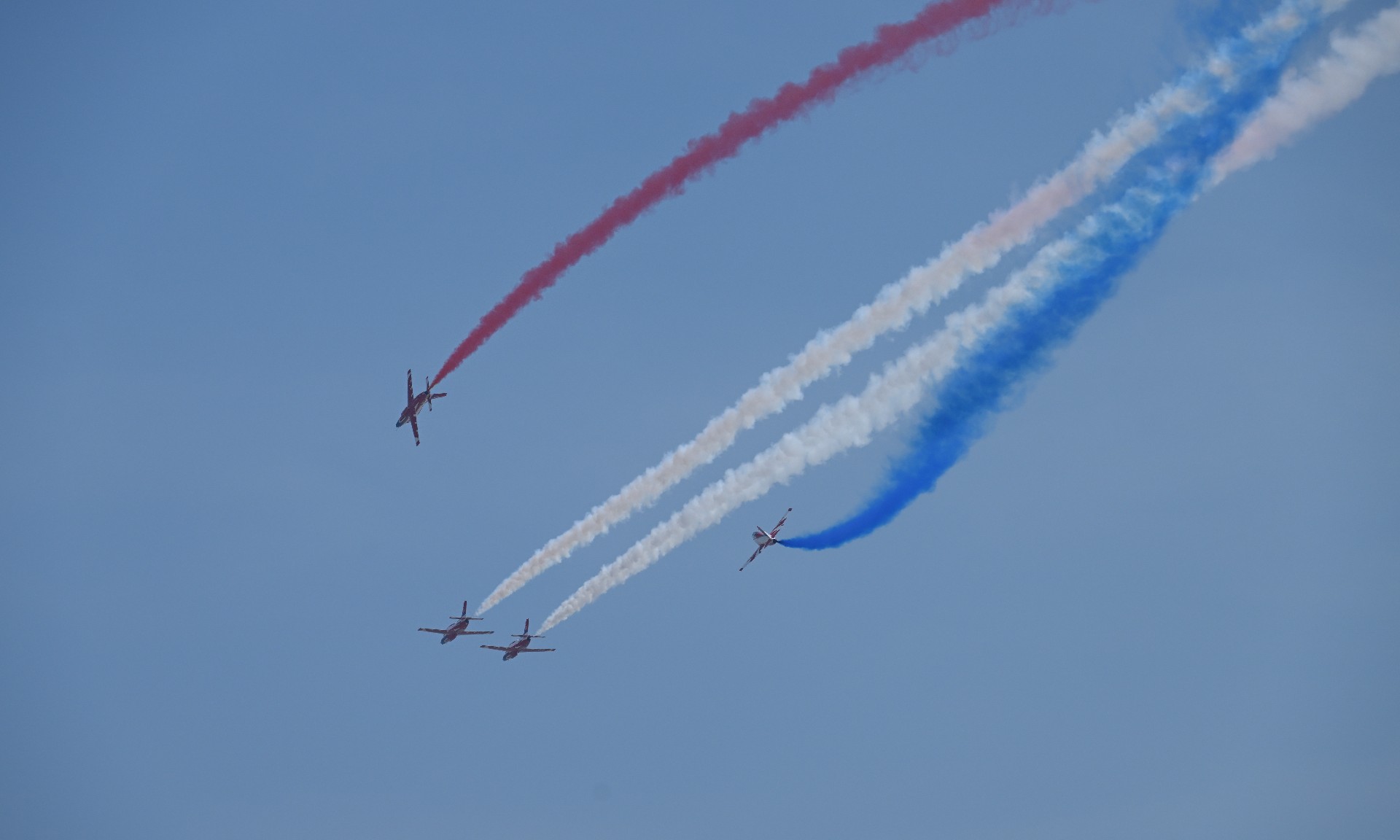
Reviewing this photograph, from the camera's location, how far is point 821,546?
1662 inches

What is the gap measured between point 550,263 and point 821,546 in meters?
10.1

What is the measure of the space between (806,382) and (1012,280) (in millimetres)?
5933

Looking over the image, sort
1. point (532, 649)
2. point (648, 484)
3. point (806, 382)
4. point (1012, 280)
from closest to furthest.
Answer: point (1012, 280), point (806, 382), point (648, 484), point (532, 649)

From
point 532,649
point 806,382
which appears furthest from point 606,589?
point 806,382

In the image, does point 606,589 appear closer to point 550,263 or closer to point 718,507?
point 718,507

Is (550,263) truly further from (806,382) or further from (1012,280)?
(1012,280)

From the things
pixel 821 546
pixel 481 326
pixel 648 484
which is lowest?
pixel 821 546

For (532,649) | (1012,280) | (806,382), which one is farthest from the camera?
(532,649)

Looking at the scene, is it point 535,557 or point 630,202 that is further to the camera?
point 535,557

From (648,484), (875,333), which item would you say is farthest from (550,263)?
(875,333)

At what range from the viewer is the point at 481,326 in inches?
1764

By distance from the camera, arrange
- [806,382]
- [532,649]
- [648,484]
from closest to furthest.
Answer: [806,382], [648,484], [532,649]

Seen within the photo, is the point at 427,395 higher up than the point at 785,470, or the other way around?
the point at 427,395

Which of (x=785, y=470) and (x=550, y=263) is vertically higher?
(x=550, y=263)
